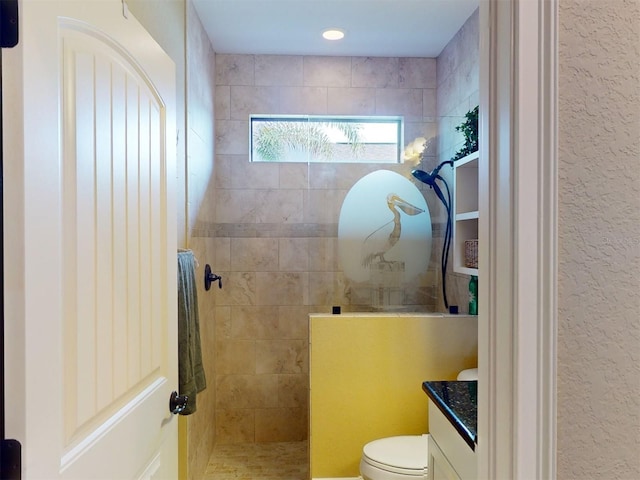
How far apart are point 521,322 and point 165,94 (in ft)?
3.88

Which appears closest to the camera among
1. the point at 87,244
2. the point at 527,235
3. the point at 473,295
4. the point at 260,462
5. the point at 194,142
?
the point at 527,235

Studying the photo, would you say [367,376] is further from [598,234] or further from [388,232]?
[598,234]

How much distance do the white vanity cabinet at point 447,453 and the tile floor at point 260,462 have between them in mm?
1517

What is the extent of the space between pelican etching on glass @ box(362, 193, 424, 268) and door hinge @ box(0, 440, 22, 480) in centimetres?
201

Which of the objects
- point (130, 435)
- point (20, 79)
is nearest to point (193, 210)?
point (130, 435)

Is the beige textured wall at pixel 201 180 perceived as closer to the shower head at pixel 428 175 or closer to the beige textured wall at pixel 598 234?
the shower head at pixel 428 175

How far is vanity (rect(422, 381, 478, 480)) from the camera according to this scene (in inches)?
45.4

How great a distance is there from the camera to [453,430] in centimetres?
127

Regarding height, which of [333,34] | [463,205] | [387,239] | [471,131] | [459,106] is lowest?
[387,239]

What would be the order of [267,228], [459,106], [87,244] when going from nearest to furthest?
[87,244]
[459,106]
[267,228]

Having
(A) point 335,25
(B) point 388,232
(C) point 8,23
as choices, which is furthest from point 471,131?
(C) point 8,23

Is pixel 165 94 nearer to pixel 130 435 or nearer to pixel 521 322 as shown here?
pixel 130 435

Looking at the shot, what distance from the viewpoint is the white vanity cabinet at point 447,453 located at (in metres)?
1.16

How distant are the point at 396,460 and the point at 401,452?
0.26 ft
